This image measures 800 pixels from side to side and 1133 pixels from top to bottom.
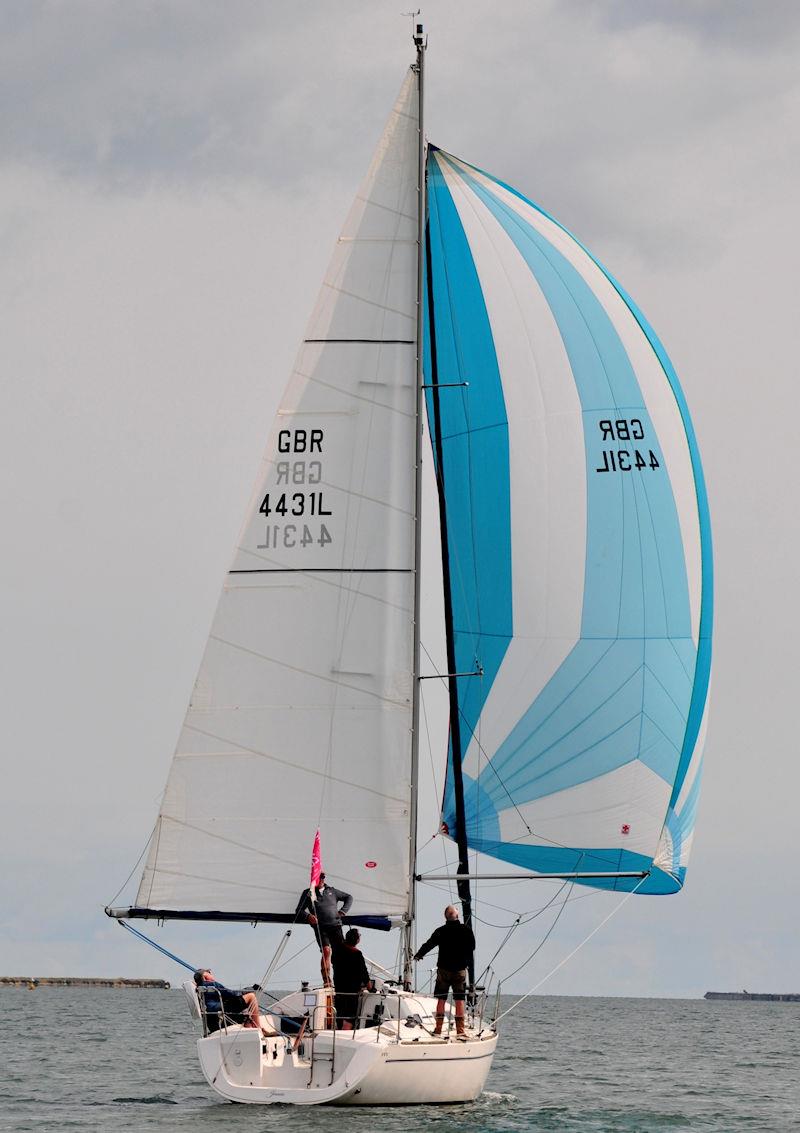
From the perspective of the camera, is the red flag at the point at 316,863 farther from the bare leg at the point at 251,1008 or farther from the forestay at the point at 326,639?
the bare leg at the point at 251,1008

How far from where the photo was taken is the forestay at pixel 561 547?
16.9 metres

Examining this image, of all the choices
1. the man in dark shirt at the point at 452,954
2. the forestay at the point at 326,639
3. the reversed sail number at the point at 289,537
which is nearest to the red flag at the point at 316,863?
the forestay at the point at 326,639

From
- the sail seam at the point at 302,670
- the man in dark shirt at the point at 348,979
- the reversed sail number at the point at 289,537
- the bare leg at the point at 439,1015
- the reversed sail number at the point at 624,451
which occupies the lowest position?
the bare leg at the point at 439,1015

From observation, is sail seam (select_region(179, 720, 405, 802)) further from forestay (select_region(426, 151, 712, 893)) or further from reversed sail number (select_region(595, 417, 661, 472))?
reversed sail number (select_region(595, 417, 661, 472))

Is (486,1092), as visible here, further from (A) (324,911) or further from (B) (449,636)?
(B) (449,636)

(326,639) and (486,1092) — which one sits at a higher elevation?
(326,639)

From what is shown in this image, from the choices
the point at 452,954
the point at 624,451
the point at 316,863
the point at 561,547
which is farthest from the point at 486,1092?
the point at 624,451

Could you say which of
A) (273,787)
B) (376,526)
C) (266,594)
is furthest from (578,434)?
(273,787)

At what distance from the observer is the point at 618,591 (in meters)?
17.3

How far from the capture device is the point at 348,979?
1443cm

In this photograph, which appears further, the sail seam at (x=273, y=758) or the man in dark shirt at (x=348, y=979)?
the sail seam at (x=273, y=758)

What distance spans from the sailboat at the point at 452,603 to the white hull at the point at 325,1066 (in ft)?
0.23

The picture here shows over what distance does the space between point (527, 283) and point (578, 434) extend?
188 cm

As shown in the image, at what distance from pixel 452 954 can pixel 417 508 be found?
445cm
